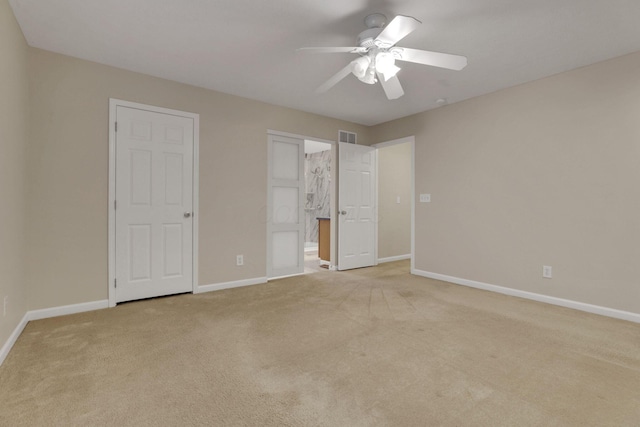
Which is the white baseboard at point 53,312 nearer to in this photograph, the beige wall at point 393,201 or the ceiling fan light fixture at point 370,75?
the ceiling fan light fixture at point 370,75

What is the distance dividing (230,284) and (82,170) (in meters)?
1.97

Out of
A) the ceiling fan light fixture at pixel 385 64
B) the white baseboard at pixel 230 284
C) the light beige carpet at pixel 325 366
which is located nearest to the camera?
the light beige carpet at pixel 325 366

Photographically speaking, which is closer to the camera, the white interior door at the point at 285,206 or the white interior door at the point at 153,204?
the white interior door at the point at 153,204

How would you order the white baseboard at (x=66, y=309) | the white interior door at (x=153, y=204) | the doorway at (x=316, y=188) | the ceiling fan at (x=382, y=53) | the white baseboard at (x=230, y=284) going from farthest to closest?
the doorway at (x=316, y=188) < the white baseboard at (x=230, y=284) < the white interior door at (x=153, y=204) < the white baseboard at (x=66, y=309) < the ceiling fan at (x=382, y=53)

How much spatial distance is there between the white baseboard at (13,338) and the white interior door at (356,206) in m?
3.69

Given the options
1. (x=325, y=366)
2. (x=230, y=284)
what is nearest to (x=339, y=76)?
(x=325, y=366)

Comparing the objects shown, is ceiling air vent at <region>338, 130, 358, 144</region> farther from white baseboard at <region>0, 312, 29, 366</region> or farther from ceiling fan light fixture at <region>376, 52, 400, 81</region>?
white baseboard at <region>0, 312, 29, 366</region>

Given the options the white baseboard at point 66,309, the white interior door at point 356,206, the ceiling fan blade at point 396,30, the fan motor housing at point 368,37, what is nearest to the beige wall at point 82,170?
the white baseboard at point 66,309

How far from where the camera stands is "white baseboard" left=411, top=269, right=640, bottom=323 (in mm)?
2924

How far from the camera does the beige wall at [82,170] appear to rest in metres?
2.85

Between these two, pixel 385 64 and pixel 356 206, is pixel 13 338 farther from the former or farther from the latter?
pixel 356 206

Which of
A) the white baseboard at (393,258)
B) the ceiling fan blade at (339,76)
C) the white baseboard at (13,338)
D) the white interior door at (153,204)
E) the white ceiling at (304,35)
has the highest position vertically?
the white ceiling at (304,35)

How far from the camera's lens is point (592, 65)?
3086 mm

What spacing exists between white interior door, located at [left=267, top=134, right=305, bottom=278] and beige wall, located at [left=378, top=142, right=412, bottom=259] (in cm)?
170
